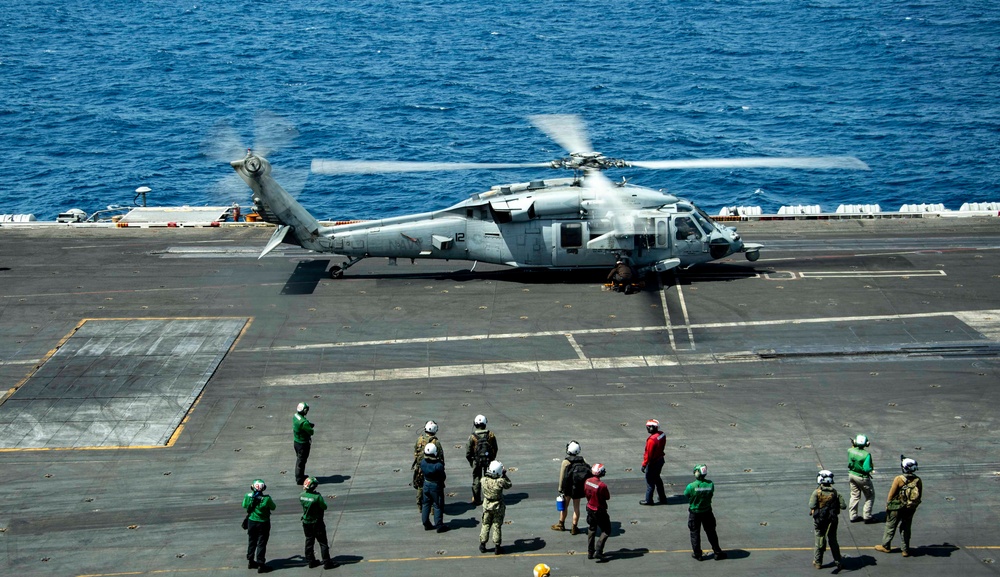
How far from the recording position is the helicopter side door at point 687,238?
122 feet

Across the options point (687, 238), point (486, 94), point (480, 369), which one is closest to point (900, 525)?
point (480, 369)

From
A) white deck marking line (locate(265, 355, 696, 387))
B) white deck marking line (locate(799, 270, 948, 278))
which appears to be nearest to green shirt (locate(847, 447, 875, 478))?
white deck marking line (locate(265, 355, 696, 387))

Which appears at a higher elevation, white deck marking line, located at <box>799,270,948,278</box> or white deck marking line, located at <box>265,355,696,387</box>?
white deck marking line, located at <box>799,270,948,278</box>

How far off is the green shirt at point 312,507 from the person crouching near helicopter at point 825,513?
8979mm

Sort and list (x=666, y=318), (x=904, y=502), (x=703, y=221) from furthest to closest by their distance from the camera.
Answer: (x=703, y=221), (x=666, y=318), (x=904, y=502)

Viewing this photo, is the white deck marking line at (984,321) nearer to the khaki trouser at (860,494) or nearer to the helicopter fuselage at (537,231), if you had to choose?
the helicopter fuselage at (537,231)

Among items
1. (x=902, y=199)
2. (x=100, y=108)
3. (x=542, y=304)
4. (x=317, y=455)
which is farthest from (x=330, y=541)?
(x=100, y=108)

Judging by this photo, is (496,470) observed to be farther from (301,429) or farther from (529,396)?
(529,396)

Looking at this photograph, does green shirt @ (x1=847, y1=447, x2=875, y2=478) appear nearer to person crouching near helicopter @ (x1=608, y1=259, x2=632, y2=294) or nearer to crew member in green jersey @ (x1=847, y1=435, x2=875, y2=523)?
crew member in green jersey @ (x1=847, y1=435, x2=875, y2=523)

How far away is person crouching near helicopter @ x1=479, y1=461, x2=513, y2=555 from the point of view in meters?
19.6

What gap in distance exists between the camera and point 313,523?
777 inches

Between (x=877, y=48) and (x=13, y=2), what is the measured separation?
114175 mm

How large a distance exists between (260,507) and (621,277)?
62.9 feet

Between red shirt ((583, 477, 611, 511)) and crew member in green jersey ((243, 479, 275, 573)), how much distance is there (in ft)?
19.3
